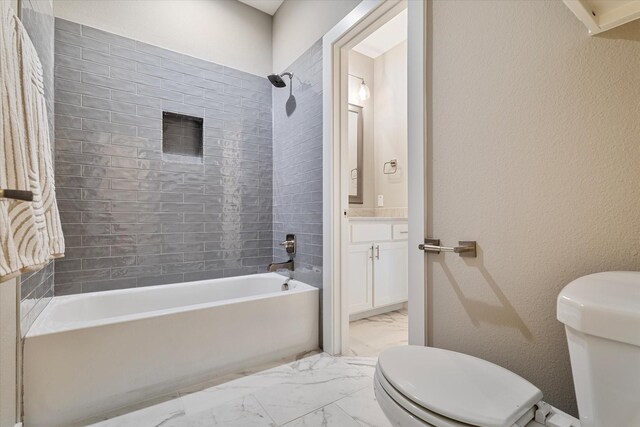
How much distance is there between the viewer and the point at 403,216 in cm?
304

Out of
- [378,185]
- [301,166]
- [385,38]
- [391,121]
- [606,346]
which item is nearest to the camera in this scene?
[606,346]

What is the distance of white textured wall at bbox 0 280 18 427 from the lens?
3.63 ft

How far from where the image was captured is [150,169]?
7.35 ft

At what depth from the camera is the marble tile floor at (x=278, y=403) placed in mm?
1360

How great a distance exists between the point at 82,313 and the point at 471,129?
243cm

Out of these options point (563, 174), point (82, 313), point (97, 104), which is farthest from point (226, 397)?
point (97, 104)

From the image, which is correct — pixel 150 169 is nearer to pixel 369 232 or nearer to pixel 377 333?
pixel 369 232

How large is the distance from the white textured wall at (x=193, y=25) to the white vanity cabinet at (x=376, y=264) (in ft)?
A: 5.80

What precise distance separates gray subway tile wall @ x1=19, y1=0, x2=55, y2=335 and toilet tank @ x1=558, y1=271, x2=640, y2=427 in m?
1.97

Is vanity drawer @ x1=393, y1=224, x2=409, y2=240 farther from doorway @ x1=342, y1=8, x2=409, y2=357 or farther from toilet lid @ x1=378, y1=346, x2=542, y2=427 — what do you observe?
toilet lid @ x1=378, y1=346, x2=542, y2=427

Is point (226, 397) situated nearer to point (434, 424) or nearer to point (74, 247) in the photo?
point (434, 424)

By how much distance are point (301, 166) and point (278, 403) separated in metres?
1.60

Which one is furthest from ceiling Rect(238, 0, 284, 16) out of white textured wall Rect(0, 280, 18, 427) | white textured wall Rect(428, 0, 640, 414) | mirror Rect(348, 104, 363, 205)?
white textured wall Rect(0, 280, 18, 427)

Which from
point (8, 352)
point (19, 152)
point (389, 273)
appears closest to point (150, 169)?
point (8, 352)
